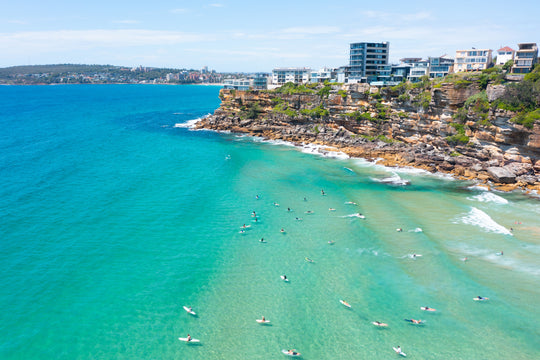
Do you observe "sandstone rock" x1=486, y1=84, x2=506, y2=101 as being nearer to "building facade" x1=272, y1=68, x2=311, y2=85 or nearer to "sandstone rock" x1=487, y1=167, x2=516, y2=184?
"sandstone rock" x1=487, y1=167, x2=516, y2=184

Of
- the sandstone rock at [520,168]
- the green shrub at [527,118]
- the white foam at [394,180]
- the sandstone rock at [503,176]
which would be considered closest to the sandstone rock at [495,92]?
the green shrub at [527,118]

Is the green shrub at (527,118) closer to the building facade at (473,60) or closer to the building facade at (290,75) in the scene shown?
the building facade at (473,60)

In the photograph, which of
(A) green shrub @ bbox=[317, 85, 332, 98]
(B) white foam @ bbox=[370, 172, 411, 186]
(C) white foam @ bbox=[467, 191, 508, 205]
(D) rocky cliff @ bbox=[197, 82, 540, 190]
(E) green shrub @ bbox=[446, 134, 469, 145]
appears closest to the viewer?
(C) white foam @ bbox=[467, 191, 508, 205]

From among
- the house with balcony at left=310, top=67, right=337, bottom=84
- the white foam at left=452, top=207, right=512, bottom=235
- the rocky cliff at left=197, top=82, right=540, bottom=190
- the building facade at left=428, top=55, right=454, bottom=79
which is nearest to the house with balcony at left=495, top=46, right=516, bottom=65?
the building facade at left=428, top=55, right=454, bottom=79

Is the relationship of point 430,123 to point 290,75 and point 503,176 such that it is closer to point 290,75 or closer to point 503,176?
point 503,176

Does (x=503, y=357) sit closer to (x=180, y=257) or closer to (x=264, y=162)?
(x=180, y=257)
